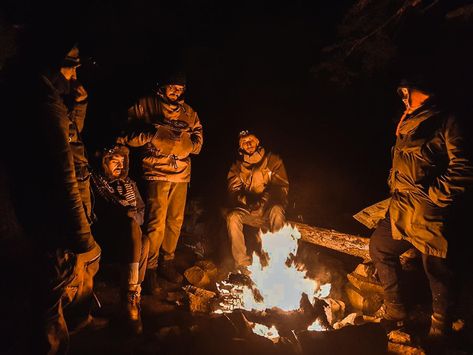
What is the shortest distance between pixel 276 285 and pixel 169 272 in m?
1.64

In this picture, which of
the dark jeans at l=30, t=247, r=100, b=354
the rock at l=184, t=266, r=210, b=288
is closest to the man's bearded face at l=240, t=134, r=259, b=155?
the rock at l=184, t=266, r=210, b=288

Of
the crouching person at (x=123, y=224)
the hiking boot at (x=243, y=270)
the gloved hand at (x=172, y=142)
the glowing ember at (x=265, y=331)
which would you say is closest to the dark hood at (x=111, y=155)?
the crouching person at (x=123, y=224)

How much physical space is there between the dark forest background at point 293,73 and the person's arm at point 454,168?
3.05 metres

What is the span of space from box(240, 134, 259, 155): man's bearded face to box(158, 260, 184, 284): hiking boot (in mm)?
2148

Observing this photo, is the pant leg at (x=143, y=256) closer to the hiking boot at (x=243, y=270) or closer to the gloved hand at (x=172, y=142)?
the gloved hand at (x=172, y=142)

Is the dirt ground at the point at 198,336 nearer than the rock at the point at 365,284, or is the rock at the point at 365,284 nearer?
the dirt ground at the point at 198,336

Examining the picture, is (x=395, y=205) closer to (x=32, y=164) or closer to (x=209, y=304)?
(x=209, y=304)

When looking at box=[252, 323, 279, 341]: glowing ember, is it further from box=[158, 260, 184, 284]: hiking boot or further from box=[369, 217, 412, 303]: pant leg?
box=[158, 260, 184, 284]: hiking boot

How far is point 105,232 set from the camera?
4.01m

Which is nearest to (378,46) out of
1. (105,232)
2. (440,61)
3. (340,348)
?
(440,61)

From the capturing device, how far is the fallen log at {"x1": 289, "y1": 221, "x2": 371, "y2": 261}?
16.8 ft

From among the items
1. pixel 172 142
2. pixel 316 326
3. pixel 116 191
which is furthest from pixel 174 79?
pixel 316 326

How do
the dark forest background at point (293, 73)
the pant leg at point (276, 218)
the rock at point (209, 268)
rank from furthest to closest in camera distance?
the dark forest background at point (293, 73) < the rock at point (209, 268) < the pant leg at point (276, 218)

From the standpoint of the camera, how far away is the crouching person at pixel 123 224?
3.78 metres
